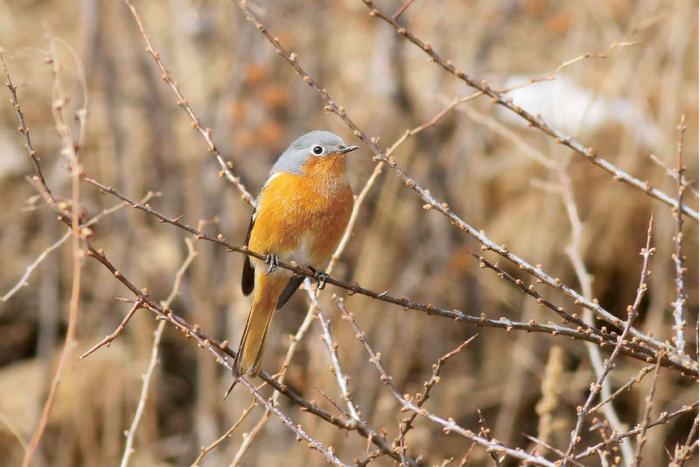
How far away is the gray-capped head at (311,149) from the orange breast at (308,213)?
0.03 m

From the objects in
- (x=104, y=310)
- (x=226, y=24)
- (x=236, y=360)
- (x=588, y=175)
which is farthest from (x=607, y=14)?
(x=236, y=360)

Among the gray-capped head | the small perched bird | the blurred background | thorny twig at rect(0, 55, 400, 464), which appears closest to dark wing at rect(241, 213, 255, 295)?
the small perched bird

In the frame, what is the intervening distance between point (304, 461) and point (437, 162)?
2.79 m

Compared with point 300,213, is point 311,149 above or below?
above

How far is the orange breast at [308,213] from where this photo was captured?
164 inches

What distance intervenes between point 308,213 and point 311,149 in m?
0.32

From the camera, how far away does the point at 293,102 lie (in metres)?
8.34

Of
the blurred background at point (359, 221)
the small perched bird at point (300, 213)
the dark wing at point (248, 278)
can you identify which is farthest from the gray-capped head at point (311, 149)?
the blurred background at point (359, 221)

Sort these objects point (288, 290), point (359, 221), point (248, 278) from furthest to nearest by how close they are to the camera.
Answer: point (359, 221) < point (248, 278) < point (288, 290)

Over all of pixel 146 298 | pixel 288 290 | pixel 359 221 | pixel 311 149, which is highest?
pixel 359 221

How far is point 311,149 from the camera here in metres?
4.29

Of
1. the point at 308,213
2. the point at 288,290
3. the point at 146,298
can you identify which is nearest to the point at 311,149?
the point at 308,213

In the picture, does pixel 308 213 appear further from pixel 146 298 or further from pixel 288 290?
pixel 146 298

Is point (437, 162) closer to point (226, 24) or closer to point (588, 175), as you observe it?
point (588, 175)
